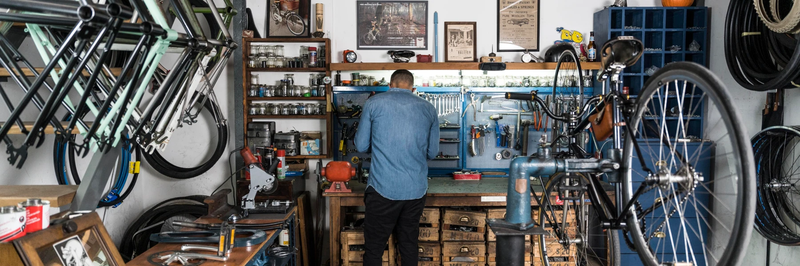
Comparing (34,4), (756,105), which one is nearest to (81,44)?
(34,4)

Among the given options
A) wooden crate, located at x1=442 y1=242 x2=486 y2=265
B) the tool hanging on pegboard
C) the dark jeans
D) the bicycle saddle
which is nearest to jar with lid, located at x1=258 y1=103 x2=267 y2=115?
the dark jeans

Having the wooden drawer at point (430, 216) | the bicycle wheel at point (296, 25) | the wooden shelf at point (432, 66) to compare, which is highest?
the bicycle wheel at point (296, 25)

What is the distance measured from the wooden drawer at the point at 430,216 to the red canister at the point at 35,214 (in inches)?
104

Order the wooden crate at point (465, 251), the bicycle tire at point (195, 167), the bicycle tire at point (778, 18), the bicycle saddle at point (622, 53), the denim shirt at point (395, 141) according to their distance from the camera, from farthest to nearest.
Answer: the bicycle tire at point (195, 167)
the wooden crate at point (465, 251)
the denim shirt at point (395, 141)
the bicycle tire at point (778, 18)
the bicycle saddle at point (622, 53)

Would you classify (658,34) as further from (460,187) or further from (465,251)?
(465,251)

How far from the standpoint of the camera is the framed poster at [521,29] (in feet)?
15.1

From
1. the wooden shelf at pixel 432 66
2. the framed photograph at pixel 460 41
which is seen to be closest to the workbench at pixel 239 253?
the wooden shelf at pixel 432 66

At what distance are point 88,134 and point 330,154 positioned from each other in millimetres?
2689

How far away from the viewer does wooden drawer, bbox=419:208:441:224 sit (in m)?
3.97

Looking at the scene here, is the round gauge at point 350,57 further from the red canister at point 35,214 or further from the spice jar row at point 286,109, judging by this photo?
the red canister at point 35,214

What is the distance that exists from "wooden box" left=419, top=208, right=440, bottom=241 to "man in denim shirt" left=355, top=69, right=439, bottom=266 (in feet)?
1.23

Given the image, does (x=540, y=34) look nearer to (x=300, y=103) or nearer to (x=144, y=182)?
(x=300, y=103)

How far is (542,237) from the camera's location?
315 cm

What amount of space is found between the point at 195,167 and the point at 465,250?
2.35 meters
